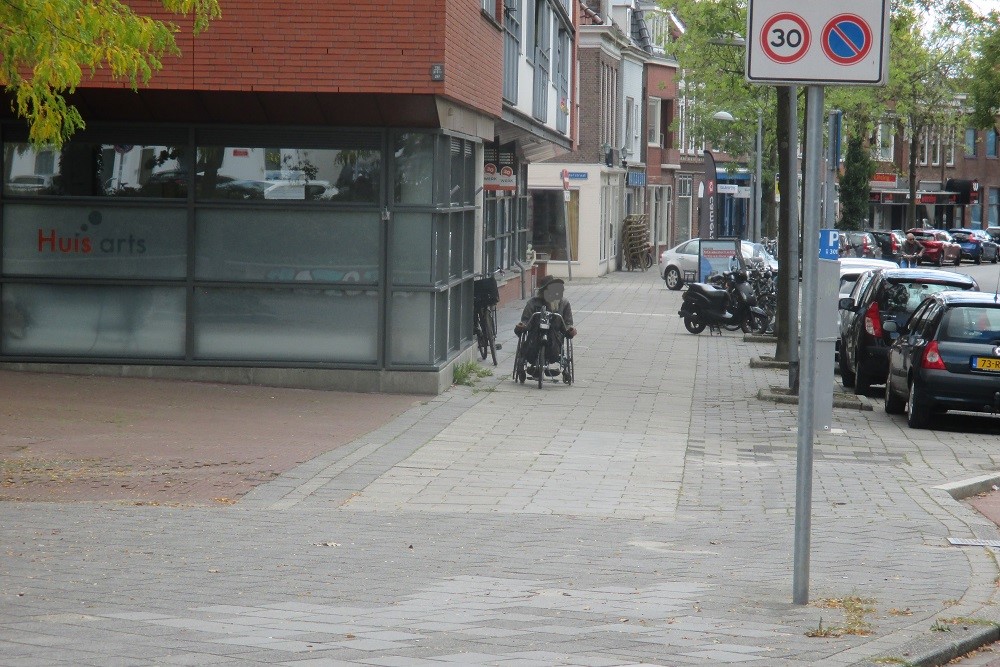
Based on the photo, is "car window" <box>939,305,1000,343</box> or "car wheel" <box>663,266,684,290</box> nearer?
"car window" <box>939,305,1000,343</box>

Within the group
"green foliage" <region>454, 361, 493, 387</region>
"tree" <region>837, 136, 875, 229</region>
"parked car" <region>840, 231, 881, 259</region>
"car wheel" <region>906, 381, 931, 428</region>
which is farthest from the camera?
"tree" <region>837, 136, 875, 229</region>

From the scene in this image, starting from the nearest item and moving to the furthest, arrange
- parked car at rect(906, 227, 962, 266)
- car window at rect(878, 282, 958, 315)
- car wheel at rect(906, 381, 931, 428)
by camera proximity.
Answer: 1. car wheel at rect(906, 381, 931, 428)
2. car window at rect(878, 282, 958, 315)
3. parked car at rect(906, 227, 962, 266)

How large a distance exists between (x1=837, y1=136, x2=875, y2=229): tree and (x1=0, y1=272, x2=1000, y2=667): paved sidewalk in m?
66.0

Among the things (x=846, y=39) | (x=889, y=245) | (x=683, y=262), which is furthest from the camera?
(x=889, y=245)

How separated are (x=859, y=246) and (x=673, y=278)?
1766 centimetres

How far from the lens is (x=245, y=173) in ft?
53.7

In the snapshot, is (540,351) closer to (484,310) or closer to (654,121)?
(484,310)

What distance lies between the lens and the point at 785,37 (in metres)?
6.88

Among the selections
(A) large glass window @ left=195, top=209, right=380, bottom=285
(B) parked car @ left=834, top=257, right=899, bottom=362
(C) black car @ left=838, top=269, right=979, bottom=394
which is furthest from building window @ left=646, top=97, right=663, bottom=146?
(A) large glass window @ left=195, top=209, right=380, bottom=285

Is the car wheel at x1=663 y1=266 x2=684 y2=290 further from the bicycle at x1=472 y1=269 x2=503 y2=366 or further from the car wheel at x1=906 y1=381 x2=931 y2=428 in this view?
the car wheel at x1=906 y1=381 x2=931 y2=428

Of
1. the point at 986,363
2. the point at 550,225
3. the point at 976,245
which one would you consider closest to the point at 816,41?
the point at 986,363

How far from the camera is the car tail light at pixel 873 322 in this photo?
1819 cm

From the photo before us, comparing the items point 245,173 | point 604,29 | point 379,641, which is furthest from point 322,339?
point 604,29

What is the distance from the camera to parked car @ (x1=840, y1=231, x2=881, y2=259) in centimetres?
5634
